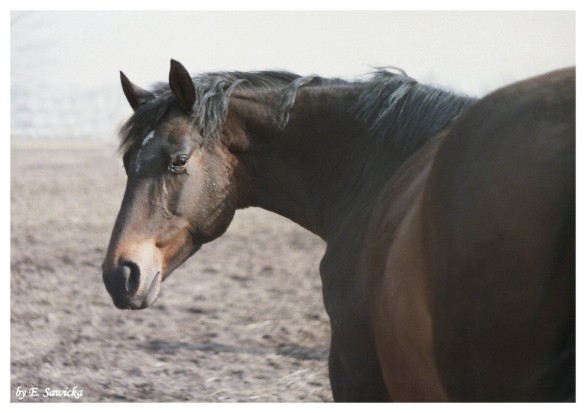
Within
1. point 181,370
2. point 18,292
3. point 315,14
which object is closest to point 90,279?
point 18,292

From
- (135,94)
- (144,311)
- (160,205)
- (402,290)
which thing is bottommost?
(144,311)

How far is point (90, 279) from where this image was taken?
6.59 metres

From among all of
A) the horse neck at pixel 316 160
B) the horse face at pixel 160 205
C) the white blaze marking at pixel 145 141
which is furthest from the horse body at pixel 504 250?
the white blaze marking at pixel 145 141

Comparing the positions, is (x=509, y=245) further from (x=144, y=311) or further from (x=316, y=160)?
(x=144, y=311)

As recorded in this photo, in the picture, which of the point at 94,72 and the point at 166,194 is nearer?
the point at 166,194

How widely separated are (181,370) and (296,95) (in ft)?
7.74

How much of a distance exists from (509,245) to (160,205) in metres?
1.43

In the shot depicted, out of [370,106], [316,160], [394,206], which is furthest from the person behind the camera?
[316,160]

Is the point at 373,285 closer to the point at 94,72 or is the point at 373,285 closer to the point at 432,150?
the point at 432,150

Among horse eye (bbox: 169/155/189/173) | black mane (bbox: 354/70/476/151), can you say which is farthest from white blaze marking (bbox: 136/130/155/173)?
black mane (bbox: 354/70/476/151)

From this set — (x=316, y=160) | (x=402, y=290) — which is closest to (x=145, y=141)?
(x=316, y=160)

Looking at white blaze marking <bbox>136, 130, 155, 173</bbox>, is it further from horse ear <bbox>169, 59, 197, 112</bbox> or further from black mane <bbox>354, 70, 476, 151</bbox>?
black mane <bbox>354, 70, 476, 151</bbox>

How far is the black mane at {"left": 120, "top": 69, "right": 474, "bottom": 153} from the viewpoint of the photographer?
2.80 metres

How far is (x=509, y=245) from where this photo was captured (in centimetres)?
182
